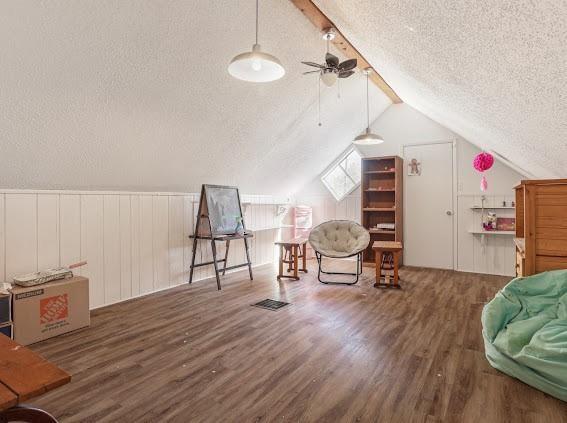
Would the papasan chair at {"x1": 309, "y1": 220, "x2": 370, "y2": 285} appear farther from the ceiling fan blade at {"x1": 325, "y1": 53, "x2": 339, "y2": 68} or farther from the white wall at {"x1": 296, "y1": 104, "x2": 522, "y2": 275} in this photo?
the ceiling fan blade at {"x1": 325, "y1": 53, "x2": 339, "y2": 68}

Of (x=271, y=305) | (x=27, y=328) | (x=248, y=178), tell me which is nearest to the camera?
(x=27, y=328)

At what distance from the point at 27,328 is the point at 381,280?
158 inches

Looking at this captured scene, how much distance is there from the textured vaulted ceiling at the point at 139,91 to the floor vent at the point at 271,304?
187cm

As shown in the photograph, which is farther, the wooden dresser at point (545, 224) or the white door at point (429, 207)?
the white door at point (429, 207)

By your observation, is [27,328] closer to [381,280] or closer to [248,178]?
[248,178]

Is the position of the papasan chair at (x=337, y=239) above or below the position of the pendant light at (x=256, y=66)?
below

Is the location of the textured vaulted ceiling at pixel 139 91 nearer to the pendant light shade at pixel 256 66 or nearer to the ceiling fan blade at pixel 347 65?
the ceiling fan blade at pixel 347 65

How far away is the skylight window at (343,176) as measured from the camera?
646cm

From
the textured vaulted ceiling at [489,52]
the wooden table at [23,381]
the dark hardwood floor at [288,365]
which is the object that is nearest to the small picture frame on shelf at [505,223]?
the dark hardwood floor at [288,365]

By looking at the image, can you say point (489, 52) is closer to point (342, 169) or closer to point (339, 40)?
point (339, 40)

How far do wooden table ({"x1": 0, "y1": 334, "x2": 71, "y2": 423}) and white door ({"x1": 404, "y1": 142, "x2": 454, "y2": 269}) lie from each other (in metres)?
5.61

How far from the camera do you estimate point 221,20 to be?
2617 mm

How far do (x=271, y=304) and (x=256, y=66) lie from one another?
2.47 meters

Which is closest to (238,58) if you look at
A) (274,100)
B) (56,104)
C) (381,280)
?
(56,104)
